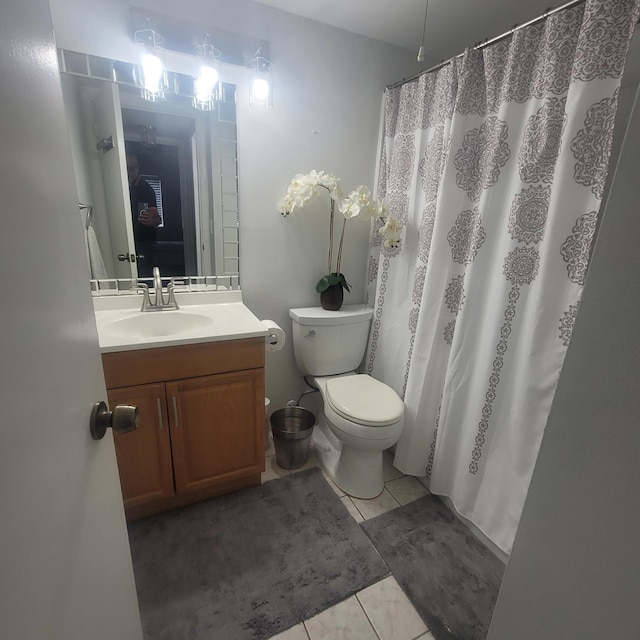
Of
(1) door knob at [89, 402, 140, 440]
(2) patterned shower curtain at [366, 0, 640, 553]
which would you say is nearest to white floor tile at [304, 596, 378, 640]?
(2) patterned shower curtain at [366, 0, 640, 553]

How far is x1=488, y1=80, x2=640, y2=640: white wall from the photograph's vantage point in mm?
417

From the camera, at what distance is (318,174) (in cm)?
168

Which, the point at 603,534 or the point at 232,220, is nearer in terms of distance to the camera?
the point at 603,534

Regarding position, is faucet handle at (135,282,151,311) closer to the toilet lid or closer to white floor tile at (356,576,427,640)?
the toilet lid

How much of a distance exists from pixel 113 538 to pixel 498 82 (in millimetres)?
1806

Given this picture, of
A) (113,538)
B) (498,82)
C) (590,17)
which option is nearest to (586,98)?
(590,17)

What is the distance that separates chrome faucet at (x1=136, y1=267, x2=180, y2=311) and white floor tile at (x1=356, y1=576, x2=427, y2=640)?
4.69 feet

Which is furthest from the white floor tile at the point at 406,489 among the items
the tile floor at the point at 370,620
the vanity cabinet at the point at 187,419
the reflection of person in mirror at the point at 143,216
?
the reflection of person in mirror at the point at 143,216

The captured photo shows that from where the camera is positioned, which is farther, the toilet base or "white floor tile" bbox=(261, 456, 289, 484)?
"white floor tile" bbox=(261, 456, 289, 484)

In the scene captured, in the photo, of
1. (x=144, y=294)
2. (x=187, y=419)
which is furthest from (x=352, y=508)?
(x=144, y=294)

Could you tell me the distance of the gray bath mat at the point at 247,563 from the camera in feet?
3.70

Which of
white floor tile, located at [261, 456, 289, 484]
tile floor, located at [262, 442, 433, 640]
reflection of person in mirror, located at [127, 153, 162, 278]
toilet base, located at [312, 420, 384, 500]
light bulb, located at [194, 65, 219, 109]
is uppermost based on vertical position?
light bulb, located at [194, 65, 219, 109]

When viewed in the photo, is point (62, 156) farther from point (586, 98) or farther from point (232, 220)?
point (586, 98)

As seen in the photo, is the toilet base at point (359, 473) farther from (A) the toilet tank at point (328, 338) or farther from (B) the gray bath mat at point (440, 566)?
(A) the toilet tank at point (328, 338)
